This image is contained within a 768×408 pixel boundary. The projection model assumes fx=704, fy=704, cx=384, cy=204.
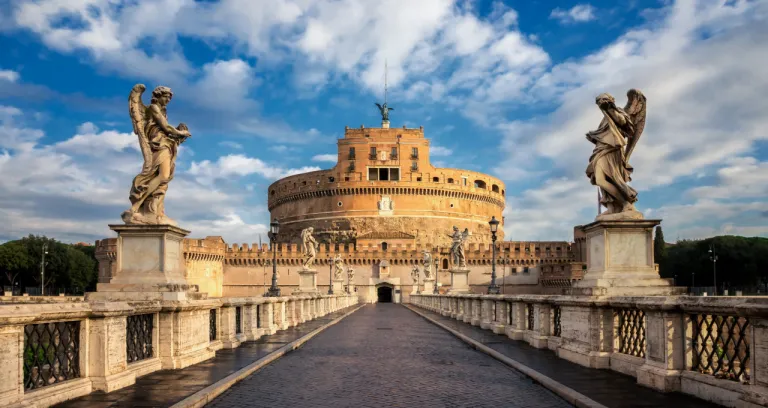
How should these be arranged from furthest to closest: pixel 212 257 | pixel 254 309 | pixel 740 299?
1. pixel 212 257
2. pixel 254 309
3. pixel 740 299

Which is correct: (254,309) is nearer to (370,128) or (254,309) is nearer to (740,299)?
(740,299)

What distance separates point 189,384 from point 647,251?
6.23m

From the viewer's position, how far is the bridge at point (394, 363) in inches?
245

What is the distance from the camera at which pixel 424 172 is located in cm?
9762

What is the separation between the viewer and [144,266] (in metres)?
9.92

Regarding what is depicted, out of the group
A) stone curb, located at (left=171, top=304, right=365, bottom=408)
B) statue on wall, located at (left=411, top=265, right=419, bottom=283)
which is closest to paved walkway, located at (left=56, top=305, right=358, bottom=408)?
stone curb, located at (left=171, top=304, right=365, bottom=408)

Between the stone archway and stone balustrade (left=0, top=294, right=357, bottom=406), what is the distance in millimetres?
72154

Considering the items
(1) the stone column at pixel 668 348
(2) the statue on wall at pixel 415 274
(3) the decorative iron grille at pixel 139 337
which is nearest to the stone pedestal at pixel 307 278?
(3) the decorative iron grille at pixel 139 337

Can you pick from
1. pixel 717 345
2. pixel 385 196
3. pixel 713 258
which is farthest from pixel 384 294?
pixel 717 345

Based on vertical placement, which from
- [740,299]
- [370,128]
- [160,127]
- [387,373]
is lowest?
[387,373]

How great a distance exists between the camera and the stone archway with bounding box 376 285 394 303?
8370 cm

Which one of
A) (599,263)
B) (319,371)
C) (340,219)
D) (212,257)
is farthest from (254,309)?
(340,219)

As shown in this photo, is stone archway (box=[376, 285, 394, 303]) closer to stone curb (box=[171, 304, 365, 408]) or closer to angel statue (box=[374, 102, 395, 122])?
angel statue (box=[374, 102, 395, 122])

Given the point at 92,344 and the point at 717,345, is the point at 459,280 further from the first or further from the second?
the point at 92,344
